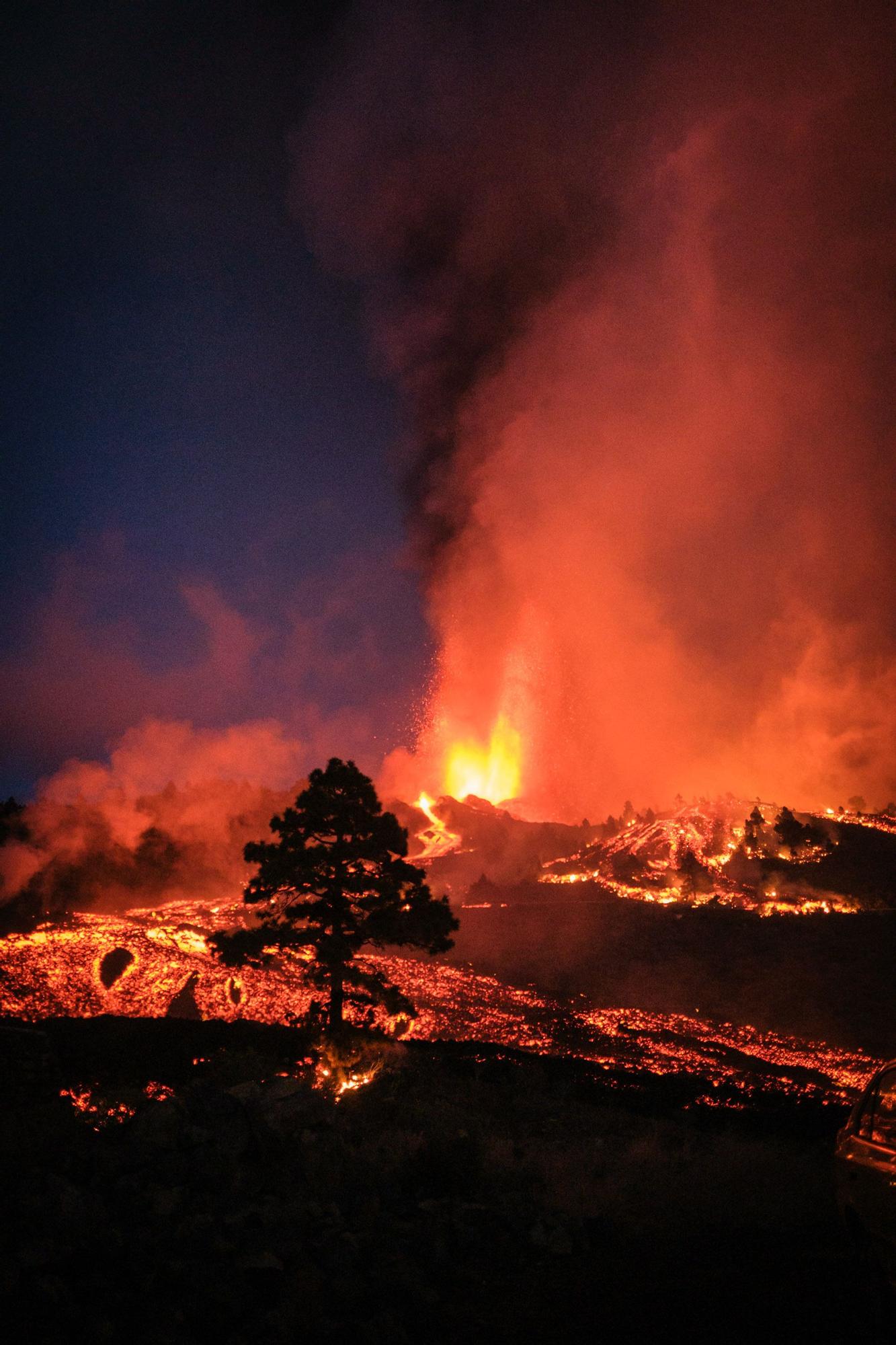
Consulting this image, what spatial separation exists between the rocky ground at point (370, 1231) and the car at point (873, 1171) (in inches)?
21.0

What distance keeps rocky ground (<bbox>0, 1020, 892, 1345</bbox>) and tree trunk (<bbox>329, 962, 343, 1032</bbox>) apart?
8236 mm

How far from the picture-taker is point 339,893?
20.6 m

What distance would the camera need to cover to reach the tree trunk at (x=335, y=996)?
20078mm

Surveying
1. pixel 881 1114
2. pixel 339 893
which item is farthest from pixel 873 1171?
pixel 339 893

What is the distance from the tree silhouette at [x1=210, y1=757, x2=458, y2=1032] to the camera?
2000 cm

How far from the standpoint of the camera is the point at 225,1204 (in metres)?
6.19

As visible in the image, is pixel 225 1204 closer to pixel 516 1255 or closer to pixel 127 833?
pixel 516 1255

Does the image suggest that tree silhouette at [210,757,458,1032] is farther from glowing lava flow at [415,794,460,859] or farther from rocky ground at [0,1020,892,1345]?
glowing lava flow at [415,794,460,859]

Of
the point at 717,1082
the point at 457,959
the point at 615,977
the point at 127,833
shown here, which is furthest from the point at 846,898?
the point at 127,833

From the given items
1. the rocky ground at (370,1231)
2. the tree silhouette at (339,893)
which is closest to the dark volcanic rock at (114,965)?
the tree silhouette at (339,893)

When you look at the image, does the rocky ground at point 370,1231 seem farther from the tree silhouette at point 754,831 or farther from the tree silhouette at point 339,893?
the tree silhouette at point 754,831

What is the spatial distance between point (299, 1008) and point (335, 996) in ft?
41.4

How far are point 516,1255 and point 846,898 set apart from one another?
345 feet

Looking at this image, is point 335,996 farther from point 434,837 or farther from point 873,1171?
point 434,837
